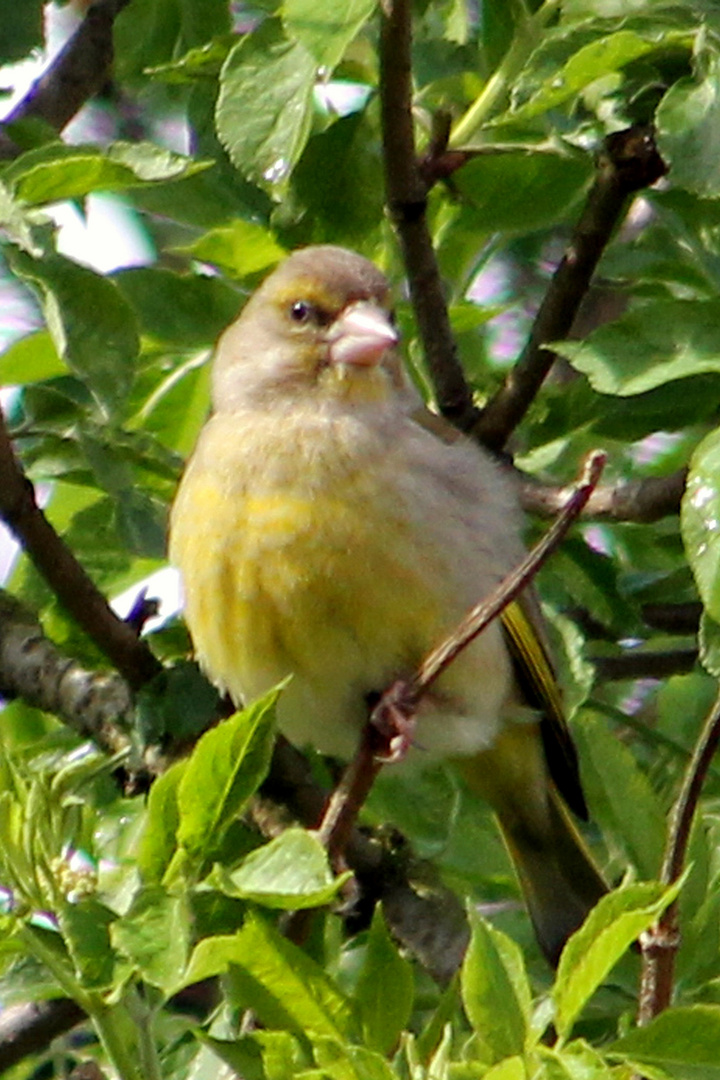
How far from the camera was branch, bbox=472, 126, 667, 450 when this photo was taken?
3.20 meters

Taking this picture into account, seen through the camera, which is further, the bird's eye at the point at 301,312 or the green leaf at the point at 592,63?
the bird's eye at the point at 301,312

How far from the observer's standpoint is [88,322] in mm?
2660

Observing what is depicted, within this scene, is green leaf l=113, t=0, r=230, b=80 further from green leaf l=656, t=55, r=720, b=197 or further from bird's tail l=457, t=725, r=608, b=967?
bird's tail l=457, t=725, r=608, b=967

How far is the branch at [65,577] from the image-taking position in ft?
10.4

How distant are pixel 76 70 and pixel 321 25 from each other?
166cm

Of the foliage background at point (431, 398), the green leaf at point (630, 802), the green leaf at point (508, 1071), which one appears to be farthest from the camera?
the green leaf at point (630, 802)

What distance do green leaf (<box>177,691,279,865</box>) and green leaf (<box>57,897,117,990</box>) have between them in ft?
0.47

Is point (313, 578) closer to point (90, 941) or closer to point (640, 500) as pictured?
point (640, 500)

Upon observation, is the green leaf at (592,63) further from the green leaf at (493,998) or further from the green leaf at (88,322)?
the green leaf at (493,998)

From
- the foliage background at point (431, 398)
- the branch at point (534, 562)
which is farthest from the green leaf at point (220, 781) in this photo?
the branch at point (534, 562)

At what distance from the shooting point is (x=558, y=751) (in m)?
4.02

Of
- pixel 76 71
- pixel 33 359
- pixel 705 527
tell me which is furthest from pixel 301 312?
pixel 705 527

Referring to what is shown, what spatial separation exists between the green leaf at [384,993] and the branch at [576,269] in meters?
1.03

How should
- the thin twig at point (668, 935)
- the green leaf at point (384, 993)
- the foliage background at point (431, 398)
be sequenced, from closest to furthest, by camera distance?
the foliage background at point (431, 398) < the thin twig at point (668, 935) < the green leaf at point (384, 993)
